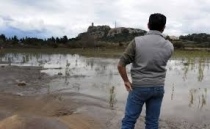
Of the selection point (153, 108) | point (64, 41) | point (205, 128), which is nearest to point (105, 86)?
point (205, 128)

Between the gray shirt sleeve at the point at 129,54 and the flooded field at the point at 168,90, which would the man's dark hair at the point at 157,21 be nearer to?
the gray shirt sleeve at the point at 129,54

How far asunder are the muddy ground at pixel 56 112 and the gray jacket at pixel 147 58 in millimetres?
1941

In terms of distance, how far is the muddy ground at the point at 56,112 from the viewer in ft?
20.8

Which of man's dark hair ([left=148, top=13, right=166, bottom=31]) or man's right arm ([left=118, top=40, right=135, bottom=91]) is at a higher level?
man's dark hair ([left=148, top=13, right=166, bottom=31])

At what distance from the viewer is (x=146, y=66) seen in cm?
505

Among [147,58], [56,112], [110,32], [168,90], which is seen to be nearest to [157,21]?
[147,58]

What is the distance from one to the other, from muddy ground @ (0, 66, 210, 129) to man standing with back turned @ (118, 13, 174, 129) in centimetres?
176

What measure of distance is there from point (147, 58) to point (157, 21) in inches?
19.7

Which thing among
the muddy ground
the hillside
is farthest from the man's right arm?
the hillside

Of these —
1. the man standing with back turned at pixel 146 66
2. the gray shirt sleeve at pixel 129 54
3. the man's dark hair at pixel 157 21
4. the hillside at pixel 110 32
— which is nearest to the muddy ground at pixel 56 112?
the man standing with back turned at pixel 146 66

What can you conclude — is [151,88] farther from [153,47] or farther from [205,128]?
[205,128]

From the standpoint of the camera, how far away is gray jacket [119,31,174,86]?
16.5 ft

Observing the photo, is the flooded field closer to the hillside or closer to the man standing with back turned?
the man standing with back turned

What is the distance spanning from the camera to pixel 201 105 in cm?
1025
